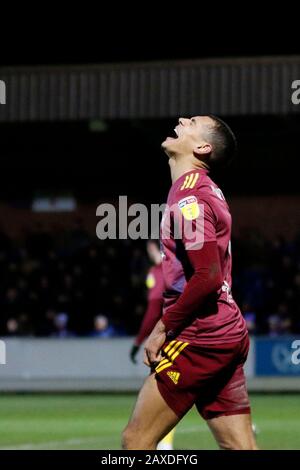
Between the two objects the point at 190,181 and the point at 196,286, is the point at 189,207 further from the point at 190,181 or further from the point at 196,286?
the point at 196,286

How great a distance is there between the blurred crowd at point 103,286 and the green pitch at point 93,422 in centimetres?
457

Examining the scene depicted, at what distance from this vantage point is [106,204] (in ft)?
100

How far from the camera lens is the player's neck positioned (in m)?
6.79

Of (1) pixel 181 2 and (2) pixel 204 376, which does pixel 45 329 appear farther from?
(2) pixel 204 376

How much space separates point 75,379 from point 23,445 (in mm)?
11177

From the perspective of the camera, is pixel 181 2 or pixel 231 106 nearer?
pixel 181 2

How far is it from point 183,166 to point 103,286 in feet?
66.5

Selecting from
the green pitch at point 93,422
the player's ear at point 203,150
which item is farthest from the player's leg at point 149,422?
the green pitch at point 93,422

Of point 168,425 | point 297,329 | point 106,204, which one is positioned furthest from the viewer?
point 106,204

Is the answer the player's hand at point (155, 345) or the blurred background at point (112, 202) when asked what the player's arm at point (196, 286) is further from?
the blurred background at point (112, 202)

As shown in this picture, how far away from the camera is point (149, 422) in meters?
6.36

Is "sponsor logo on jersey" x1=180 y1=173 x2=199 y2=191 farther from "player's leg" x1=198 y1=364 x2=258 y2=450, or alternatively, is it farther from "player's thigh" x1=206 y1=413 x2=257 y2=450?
"player's thigh" x1=206 y1=413 x2=257 y2=450

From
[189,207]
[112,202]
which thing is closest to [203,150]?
[189,207]

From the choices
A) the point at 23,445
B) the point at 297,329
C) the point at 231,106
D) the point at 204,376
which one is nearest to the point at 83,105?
the point at 231,106
